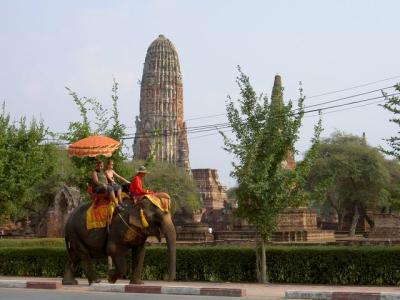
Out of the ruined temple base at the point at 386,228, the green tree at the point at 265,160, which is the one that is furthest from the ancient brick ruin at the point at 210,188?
the green tree at the point at 265,160

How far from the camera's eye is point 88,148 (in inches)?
602

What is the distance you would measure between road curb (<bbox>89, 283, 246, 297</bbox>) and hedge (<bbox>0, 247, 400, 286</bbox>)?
360cm

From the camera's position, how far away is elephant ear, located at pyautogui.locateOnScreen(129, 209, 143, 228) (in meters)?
13.9

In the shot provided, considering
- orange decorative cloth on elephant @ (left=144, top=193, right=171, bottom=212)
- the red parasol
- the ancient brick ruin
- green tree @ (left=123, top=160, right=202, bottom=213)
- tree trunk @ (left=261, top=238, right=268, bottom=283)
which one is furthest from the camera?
the ancient brick ruin

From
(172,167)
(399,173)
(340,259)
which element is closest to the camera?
(340,259)

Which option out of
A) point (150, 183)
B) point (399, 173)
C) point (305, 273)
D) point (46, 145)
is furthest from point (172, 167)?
point (305, 273)

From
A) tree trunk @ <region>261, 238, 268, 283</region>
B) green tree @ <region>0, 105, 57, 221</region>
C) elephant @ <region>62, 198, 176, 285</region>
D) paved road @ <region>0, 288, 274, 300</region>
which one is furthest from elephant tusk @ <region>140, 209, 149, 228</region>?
green tree @ <region>0, 105, 57, 221</region>

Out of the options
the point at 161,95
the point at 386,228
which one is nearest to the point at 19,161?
the point at 386,228

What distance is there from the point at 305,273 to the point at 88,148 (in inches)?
247

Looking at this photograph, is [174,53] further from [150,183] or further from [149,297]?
[149,297]

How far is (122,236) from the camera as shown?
14.2 metres

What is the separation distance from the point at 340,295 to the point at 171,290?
3.63 metres

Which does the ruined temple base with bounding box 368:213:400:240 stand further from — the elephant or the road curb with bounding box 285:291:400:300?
the elephant

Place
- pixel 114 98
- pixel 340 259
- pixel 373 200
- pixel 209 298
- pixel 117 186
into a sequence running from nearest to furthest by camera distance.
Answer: pixel 209 298
pixel 117 186
pixel 340 259
pixel 114 98
pixel 373 200
